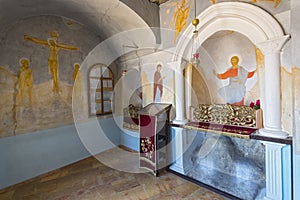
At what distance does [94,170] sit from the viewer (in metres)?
3.75

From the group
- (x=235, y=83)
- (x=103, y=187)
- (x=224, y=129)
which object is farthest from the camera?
(x=235, y=83)

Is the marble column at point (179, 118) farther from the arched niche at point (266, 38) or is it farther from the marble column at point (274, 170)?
→ the marble column at point (274, 170)

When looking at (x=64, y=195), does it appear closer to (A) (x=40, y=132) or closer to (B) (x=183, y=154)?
(A) (x=40, y=132)

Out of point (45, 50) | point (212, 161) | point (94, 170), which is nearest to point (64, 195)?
point (94, 170)

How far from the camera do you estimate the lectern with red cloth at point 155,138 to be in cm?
336

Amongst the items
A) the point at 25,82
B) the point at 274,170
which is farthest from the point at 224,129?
the point at 25,82

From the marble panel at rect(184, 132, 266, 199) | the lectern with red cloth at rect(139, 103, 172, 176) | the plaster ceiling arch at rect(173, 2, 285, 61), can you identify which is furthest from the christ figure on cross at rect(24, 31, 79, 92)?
the marble panel at rect(184, 132, 266, 199)

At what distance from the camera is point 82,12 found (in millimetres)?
3602

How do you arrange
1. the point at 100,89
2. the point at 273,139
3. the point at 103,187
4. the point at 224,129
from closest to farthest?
the point at 273,139
the point at 224,129
the point at 103,187
the point at 100,89

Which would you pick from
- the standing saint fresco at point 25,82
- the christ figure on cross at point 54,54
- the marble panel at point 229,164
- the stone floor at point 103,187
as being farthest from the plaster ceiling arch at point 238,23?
the standing saint fresco at point 25,82

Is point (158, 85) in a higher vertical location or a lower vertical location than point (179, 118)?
higher

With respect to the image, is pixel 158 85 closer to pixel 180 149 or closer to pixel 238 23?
pixel 180 149

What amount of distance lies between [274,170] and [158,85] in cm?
259

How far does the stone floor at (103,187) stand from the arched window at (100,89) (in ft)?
5.61
